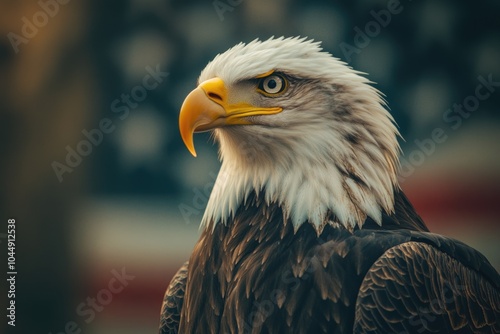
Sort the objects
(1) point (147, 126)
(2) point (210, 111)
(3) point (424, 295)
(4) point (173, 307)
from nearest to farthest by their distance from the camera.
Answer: (3) point (424, 295), (2) point (210, 111), (4) point (173, 307), (1) point (147, 126)

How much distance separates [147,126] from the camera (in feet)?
7.09

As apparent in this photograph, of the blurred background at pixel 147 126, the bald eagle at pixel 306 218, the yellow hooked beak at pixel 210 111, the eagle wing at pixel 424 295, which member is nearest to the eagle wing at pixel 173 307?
the bald eagle at pixel 306 218

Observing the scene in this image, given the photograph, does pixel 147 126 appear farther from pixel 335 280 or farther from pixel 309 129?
pixel 335 280

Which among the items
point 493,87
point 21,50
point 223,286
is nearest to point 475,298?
point 223,286

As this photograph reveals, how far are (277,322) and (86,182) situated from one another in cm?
94

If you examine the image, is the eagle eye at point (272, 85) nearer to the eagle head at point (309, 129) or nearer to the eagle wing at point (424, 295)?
the eagle head at point (309, 129)

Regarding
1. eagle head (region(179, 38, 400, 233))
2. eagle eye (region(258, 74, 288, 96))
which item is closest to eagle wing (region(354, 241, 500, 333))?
eagle head (region(179, 38, 400, 233))

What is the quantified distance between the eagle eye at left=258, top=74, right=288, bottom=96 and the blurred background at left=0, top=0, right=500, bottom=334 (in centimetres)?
50

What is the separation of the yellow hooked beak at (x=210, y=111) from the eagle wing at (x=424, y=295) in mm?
444

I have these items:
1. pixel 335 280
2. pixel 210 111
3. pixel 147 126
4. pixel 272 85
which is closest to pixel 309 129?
pixel 272 85

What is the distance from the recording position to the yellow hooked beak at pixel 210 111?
1.53 m

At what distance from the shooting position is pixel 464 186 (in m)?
1.97

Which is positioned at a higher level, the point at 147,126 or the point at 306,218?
the point at 147,126

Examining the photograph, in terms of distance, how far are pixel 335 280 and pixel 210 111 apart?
456 millimetres
